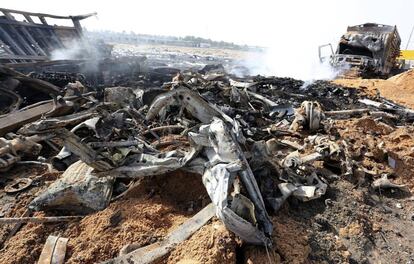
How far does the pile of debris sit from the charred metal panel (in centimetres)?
255

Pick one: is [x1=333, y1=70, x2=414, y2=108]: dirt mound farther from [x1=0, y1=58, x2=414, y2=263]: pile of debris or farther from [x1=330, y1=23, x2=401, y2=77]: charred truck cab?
[x1=0, y1=58, x2=414, y2=263]: pile of debris

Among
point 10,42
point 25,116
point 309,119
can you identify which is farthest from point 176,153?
point 10,42

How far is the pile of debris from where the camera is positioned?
8.65 ft

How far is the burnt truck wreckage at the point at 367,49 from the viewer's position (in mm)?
13188

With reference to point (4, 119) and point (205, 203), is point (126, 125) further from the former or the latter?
point (205, 203)

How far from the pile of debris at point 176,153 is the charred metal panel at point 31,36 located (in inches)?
100

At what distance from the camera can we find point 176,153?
326 cm

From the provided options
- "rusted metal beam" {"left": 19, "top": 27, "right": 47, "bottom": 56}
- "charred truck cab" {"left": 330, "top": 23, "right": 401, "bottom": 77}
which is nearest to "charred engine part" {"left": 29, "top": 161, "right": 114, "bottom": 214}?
"rusted metal beam" {"left": 19, "top": 27, "right": 47, "bottom": 56}

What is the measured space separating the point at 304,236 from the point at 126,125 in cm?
308

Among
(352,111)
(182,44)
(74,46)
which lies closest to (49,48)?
(74,46)

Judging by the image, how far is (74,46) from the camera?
1107cm

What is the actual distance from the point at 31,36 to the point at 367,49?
13350 mm

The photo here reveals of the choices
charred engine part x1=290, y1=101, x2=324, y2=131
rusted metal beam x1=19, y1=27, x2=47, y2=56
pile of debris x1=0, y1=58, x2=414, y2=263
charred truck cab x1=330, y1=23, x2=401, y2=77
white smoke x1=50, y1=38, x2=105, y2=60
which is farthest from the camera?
charred truck cab x1=330, y1=23, x2=401, y2=77

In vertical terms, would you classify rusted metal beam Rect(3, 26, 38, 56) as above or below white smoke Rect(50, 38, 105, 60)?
above
